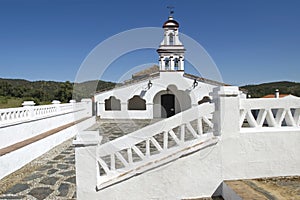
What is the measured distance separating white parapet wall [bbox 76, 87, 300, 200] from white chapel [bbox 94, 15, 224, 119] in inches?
655

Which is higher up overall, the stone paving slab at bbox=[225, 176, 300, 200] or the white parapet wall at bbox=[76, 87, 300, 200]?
the white parapet wall at bbox=[76, 87, 300, 200]

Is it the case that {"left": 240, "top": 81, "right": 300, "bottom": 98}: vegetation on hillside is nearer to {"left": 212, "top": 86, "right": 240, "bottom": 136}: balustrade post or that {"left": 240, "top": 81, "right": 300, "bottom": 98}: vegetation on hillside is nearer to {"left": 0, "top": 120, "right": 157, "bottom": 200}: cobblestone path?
{"left": 0, "top": 120, "right": 157, "bottom": 200}: cobblestone path

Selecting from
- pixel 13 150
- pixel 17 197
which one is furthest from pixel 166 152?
pixel 13 150

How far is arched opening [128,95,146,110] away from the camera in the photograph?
23.3 m

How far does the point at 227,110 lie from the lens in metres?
3.60

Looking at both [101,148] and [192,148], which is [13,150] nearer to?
[101,148]

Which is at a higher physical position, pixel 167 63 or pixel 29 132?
pixel 167 63

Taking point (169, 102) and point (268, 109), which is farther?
point (169, 102)

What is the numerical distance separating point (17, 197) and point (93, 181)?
1.65m

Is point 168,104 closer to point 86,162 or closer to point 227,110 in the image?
point 227,110

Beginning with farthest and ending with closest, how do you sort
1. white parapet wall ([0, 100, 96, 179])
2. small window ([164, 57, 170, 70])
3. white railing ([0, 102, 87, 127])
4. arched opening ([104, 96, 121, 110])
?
arched opening ([104, 96, 121, 110]) → small window ([164, 57, 170, 70]) → white railing ([0, 102, 87, 127]) → white parapet wall ([0, 100, 96, 179])

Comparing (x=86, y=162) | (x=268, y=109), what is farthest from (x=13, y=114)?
(x=268, y=109)

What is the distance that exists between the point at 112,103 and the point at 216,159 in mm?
20210

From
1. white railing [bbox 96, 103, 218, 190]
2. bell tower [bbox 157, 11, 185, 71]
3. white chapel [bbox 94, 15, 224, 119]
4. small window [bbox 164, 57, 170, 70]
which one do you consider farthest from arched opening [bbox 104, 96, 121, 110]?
white railing [bbox 96, 103, 218, 190]
